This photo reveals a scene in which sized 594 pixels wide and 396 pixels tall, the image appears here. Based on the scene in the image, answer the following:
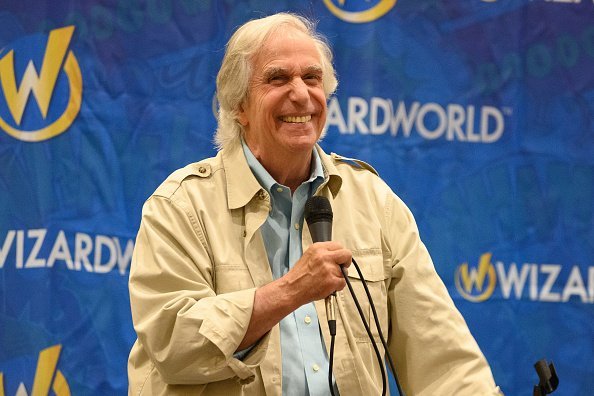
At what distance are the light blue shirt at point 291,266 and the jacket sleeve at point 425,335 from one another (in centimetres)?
22

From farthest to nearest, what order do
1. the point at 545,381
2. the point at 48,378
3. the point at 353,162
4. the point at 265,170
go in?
the point at 48,378 < the point at 353,162 < the point at 265,170 < the point at 545,381

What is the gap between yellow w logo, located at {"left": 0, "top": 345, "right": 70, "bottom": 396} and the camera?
3.11 m

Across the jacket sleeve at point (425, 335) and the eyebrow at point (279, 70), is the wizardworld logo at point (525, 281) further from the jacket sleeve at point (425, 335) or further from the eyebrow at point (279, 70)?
the eyebrow at point (279, 70)

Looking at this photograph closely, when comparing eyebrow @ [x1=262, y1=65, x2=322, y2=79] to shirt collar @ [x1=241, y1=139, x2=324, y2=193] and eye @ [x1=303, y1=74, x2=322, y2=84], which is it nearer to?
eye @ [x1=303, y1=74, x2=322, y2=84]

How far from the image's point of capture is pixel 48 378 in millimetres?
3115

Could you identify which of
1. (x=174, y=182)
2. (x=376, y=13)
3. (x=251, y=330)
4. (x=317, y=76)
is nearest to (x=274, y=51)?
(x=317, y=76)

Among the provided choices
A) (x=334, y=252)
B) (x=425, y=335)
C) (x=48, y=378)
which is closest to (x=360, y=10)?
(x=425, y=335)

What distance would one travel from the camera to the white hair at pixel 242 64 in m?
2.35

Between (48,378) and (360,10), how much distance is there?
171 cm

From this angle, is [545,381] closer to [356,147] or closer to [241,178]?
[241,178]

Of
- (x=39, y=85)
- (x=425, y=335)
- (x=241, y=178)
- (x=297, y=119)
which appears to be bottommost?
(x=425, y=335)

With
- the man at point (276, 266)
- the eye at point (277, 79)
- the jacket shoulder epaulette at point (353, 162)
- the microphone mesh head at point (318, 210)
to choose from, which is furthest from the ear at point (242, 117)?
the microphone mesh head at point (318, 210)

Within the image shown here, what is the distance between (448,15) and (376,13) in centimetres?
28

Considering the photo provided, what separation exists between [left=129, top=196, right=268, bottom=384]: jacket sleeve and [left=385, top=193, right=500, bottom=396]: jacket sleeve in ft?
1.32
